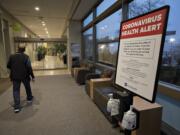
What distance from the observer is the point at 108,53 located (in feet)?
17.0

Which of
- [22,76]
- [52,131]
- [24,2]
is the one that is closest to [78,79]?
[22,76]

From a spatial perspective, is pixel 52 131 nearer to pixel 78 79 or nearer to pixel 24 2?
pixel 78 79

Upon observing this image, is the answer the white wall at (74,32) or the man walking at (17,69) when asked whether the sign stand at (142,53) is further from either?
the white wall at (74,32)

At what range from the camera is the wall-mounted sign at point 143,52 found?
114cm

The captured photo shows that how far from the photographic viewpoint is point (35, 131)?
8.36 ft

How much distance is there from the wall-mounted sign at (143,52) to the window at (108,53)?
9.59 feet

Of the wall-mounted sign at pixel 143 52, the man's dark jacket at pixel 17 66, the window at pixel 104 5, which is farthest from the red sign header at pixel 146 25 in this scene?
the window at pixel 104 5

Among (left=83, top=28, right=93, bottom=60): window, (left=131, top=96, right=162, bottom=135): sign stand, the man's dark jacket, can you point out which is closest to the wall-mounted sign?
(left=131, top=96, right=162, bottom=135): sign stand

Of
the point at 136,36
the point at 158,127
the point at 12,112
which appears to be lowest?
the point at 12,112

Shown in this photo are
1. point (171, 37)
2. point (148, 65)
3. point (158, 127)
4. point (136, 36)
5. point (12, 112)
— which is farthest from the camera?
point (12, 112)

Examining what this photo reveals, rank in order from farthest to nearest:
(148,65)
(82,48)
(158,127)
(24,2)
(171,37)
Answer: (82,48), (24,2), (171,37), (158,127), (148,65)

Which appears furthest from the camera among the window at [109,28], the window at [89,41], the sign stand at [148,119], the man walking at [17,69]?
the window at [89,41]

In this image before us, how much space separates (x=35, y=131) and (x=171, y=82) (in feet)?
8.45

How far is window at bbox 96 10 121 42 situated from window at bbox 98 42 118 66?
9.9 inches
